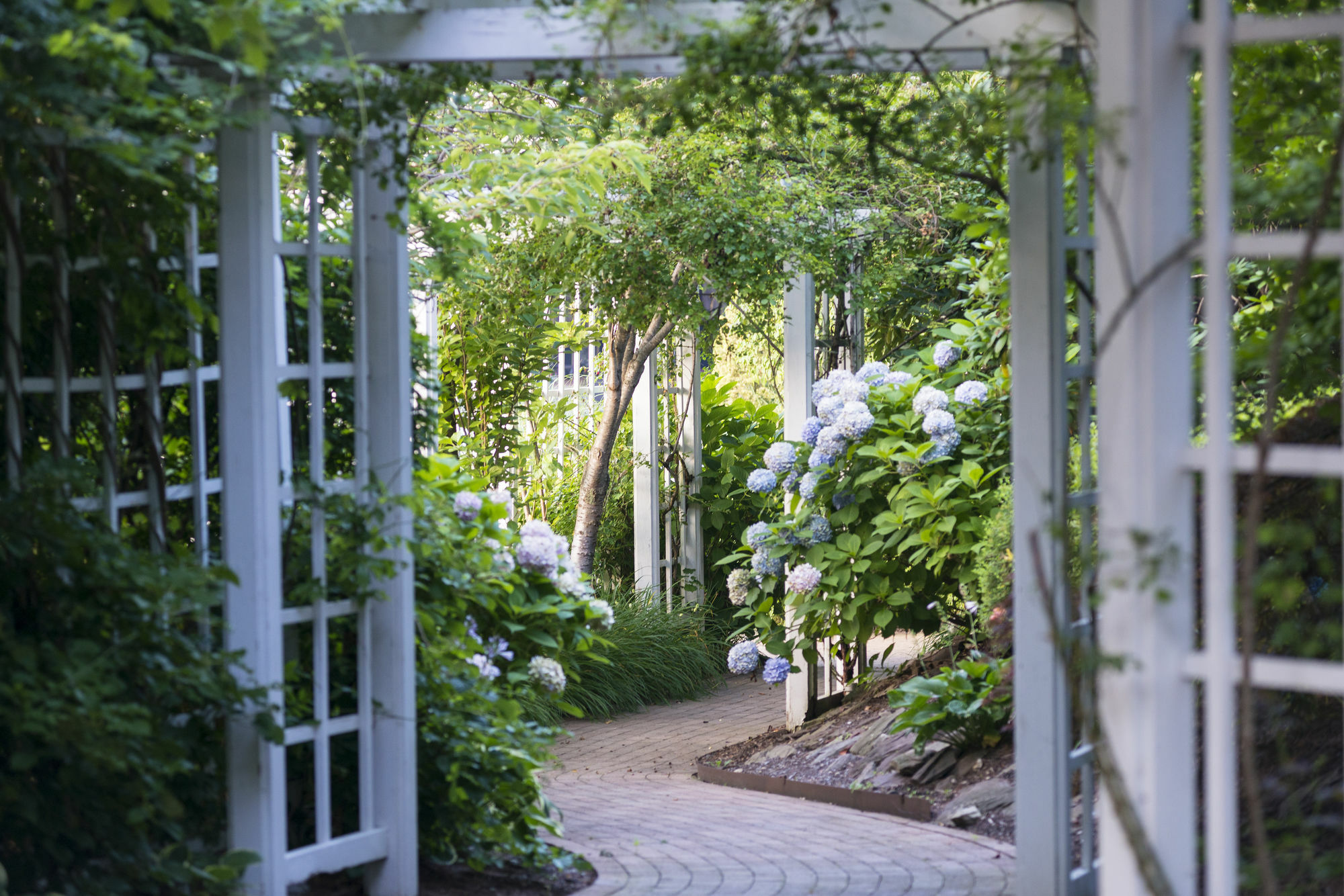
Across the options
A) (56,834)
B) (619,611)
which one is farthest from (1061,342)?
(619,611)

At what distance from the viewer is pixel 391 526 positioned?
302 centimetres

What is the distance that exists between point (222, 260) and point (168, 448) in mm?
563

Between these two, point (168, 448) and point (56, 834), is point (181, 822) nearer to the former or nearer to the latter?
point (56, 834)

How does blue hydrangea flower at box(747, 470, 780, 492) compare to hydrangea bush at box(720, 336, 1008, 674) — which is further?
blue hydrangea flower at box(747, 470, 780, 492)

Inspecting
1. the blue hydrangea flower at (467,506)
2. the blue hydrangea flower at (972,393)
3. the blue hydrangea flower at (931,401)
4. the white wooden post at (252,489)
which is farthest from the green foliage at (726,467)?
the white wooden post at (252,489)

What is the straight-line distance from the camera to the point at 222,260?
9.21 ft

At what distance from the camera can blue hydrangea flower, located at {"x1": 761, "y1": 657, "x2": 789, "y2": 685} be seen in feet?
17.8

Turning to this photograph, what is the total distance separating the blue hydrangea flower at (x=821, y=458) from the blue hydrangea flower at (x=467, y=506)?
2.03 m

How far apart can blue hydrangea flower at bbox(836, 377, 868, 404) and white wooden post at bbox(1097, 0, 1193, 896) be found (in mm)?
3333

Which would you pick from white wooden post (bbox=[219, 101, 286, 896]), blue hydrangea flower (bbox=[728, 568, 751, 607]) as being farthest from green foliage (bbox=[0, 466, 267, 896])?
blue hydrangea flower (bbox=[728, 568, 751, 607])

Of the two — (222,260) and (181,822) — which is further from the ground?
(222,260)

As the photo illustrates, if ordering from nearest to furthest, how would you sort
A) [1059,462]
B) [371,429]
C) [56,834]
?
1. [56,834]
2. [1059,462]
3. [371,429]

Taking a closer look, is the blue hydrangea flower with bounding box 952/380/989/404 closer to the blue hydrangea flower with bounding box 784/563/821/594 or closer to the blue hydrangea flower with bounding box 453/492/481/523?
the blue hydrangea flower with bounding box 784/563/821/594

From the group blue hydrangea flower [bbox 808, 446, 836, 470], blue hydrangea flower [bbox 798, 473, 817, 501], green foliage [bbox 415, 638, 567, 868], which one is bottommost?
green foliage [bbox 415, 638, 567, 868]
